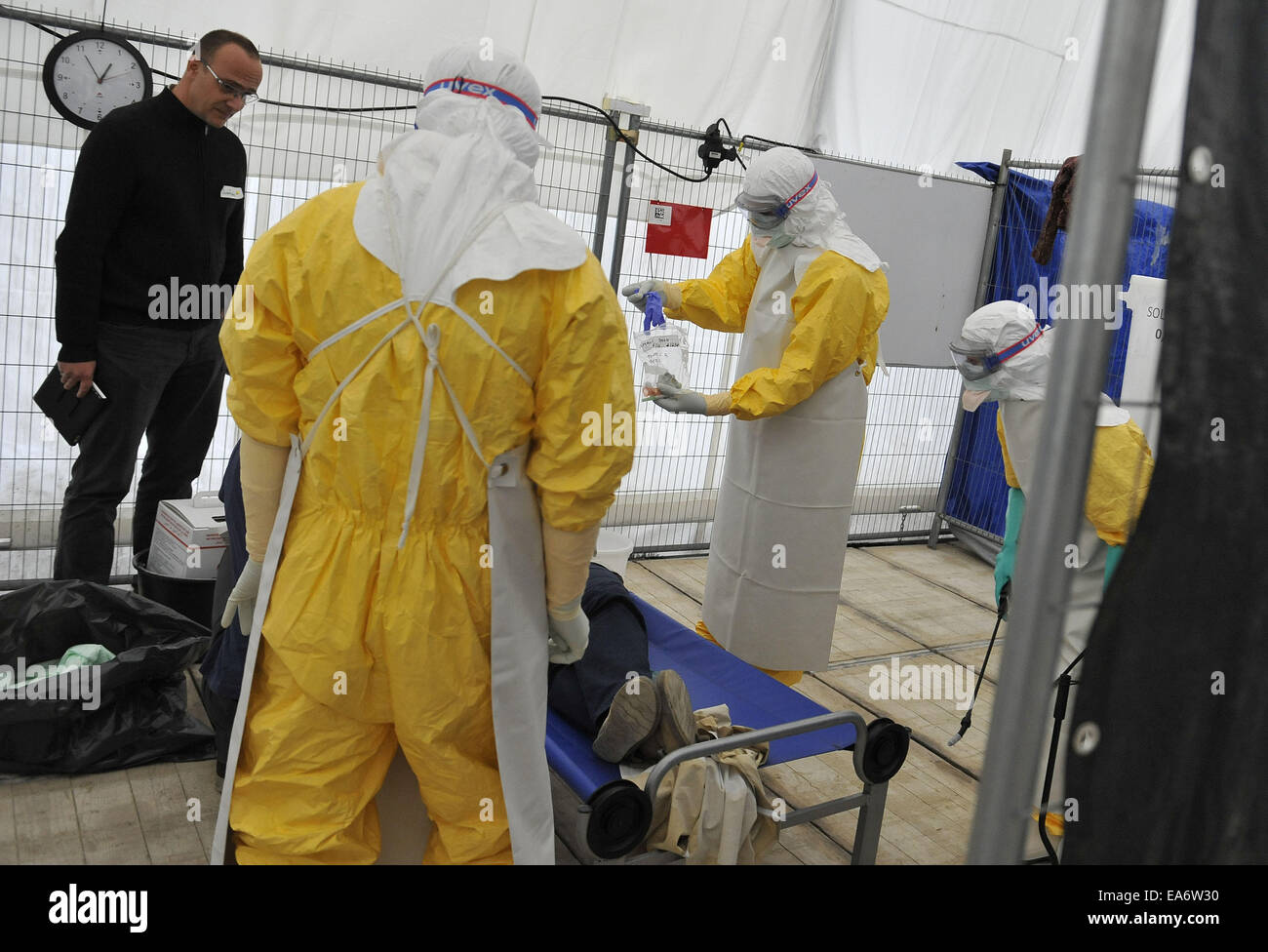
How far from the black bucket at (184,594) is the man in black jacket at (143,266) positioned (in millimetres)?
274

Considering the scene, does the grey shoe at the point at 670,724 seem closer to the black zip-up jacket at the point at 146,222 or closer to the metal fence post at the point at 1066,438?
the metal fence post at the point at 1066,438

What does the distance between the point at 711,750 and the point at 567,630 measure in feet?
1.83

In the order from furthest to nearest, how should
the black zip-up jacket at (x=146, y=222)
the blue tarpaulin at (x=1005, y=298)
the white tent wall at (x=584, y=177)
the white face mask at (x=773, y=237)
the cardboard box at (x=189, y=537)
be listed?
the blue tarpaulin at (x=1005, y=298) → the white tent wall at (x=584, y=177) → the white face mask at (x=773, y=237) → the cardboard box at (x=189, y=537) → the black zip-up jacket at (x=146, y=222)

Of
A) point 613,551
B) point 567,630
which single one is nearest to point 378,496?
point 567,630

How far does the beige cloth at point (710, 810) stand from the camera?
8.69 feet

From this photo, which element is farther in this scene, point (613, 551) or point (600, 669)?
point (613, 551)

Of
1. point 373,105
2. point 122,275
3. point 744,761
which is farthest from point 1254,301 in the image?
point 373,105

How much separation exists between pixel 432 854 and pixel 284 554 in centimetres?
69

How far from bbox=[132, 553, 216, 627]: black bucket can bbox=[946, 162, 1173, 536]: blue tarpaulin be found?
412 centimetres

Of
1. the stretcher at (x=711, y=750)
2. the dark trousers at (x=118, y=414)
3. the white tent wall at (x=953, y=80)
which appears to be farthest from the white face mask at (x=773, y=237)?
the white tent wall at (x=953, y=80)

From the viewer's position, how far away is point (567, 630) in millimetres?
2240

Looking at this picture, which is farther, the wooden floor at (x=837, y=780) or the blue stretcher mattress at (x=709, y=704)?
the wooden floor at (x=837, y=780)

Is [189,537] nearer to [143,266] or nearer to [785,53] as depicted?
[143,266]

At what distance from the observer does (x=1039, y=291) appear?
578 cm
